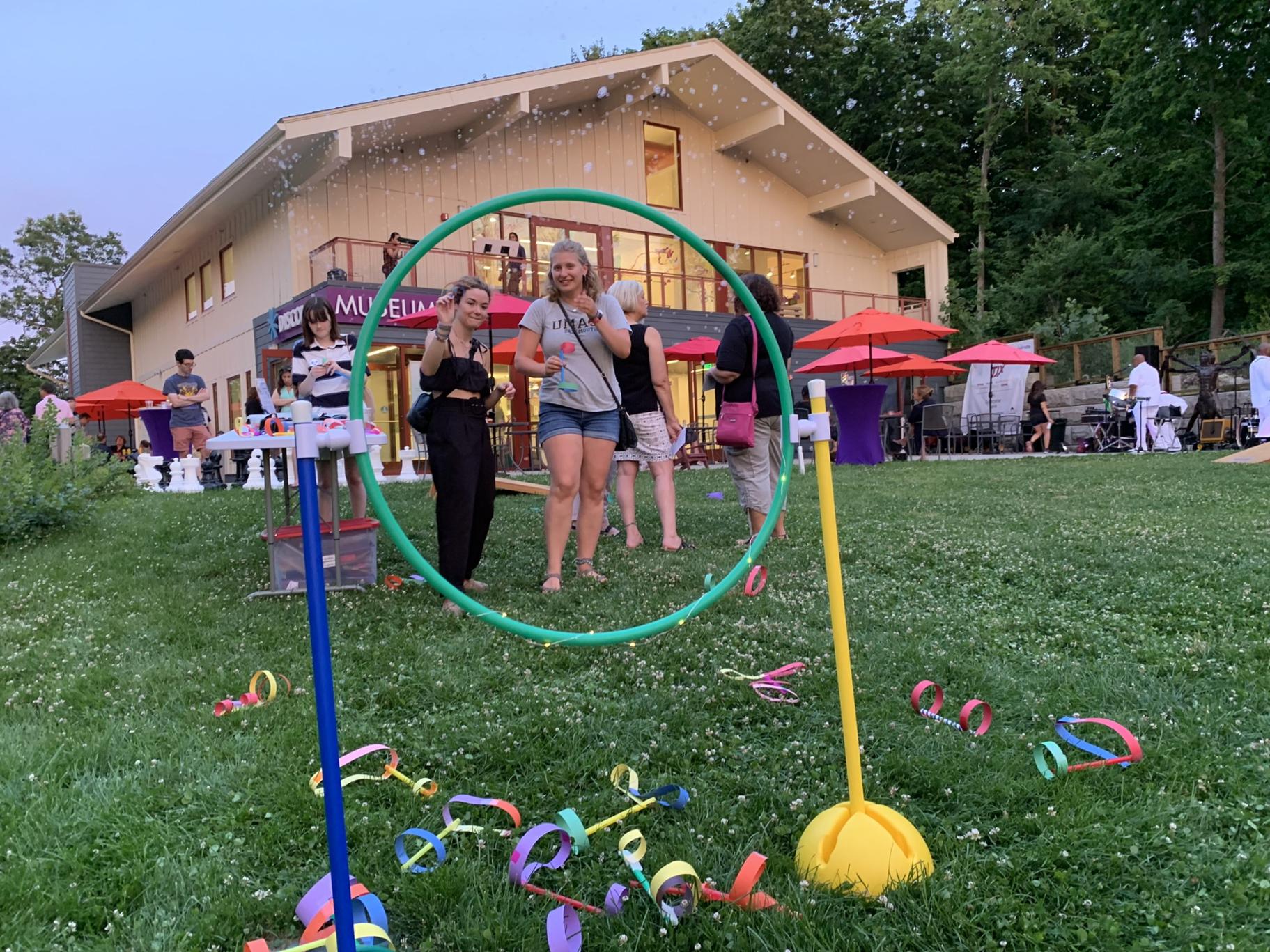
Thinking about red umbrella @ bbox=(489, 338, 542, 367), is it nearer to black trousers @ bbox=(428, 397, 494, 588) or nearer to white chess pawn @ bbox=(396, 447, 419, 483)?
white chess pawn @ bbox=(396, 447, 419, 483)

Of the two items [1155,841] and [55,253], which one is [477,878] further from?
[55,253]

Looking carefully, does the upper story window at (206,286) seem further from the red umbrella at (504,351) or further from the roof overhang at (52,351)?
the red umbrella at (504,351)

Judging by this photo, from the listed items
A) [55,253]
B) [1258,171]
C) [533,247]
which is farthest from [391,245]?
[55,253]

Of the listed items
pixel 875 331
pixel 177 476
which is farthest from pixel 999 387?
pixel 177 476

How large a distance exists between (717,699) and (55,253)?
53.4 m

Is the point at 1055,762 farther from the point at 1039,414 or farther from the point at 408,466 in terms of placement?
the point at 1039,414

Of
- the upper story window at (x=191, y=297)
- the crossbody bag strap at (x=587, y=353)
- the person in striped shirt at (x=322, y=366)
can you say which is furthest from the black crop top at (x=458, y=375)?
the upper story window at (x=191, y=297)

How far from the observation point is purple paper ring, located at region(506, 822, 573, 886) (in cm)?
170

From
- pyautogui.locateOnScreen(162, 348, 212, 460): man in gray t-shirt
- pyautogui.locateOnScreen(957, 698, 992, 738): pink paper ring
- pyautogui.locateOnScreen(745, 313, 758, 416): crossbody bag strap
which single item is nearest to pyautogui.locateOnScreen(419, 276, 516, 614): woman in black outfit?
pyautogui.locateOnScreen(745, 313, 758, 416): crossbody bag strap

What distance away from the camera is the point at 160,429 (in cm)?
1241

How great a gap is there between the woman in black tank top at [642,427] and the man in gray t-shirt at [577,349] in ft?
2.91

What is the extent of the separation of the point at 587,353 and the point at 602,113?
573 inches

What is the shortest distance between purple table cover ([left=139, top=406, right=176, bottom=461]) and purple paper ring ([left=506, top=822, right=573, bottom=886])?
12.0m

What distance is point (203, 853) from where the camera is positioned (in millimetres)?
1810
